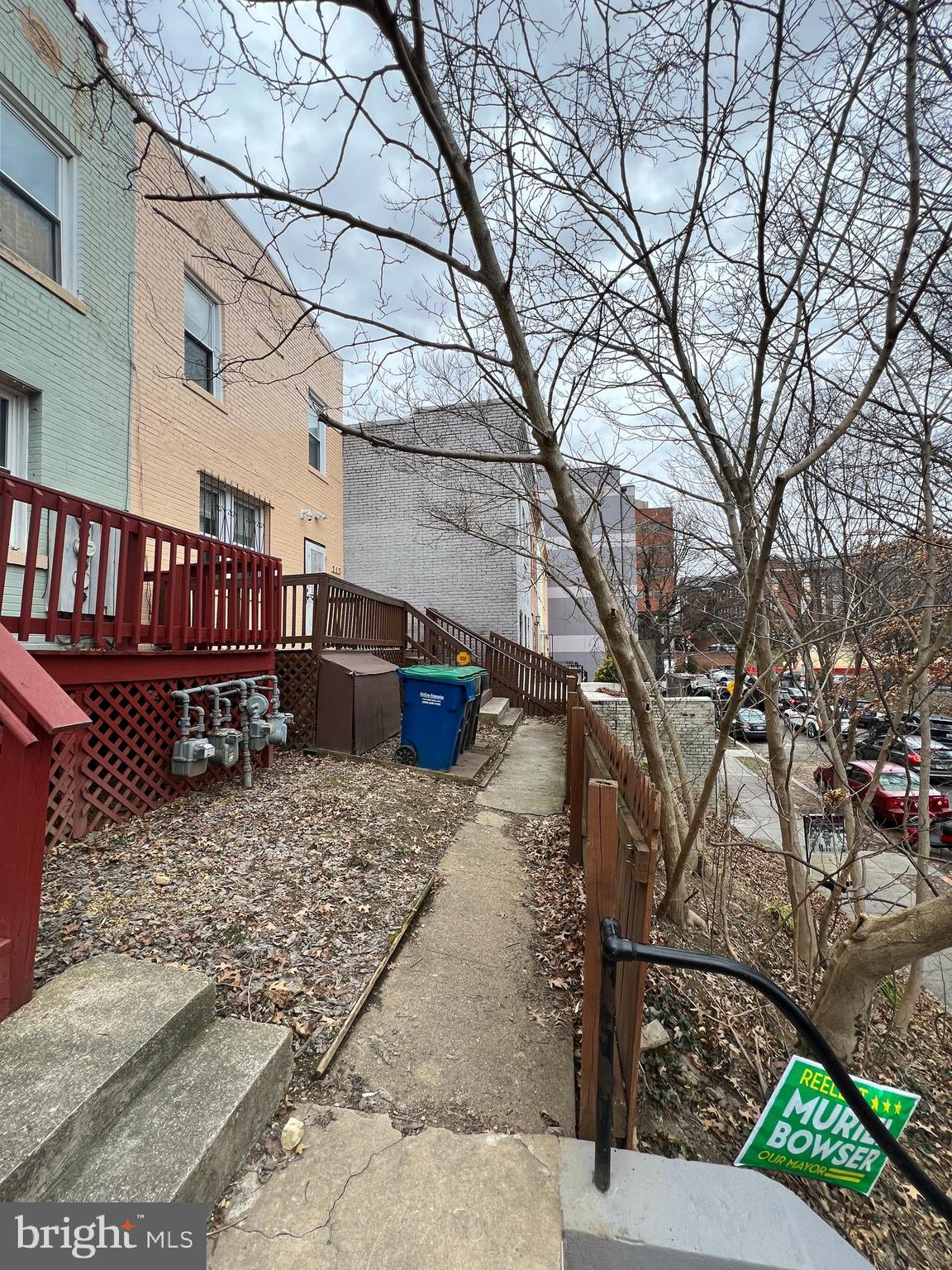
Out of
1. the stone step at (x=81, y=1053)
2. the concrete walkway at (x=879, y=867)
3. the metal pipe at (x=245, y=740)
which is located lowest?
the concrete walkway at (x=879, y=867)

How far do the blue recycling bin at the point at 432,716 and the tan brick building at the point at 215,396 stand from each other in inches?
124

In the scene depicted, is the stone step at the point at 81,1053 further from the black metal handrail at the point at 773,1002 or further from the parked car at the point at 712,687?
the parked car at the point at 712,687

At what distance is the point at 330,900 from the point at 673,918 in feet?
6.58

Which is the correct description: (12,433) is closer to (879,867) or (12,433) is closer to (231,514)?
(231,514)

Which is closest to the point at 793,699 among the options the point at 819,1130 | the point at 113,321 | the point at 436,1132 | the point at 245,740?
the point at 819,1130

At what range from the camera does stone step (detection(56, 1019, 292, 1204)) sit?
1.55m

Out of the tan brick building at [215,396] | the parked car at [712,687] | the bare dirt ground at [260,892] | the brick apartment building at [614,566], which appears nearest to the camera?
the bare dirt ground at [260,892]

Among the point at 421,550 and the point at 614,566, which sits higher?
the point at 421,550

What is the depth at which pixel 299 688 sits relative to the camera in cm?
664

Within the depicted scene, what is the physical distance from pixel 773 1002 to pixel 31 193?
27.7 feet

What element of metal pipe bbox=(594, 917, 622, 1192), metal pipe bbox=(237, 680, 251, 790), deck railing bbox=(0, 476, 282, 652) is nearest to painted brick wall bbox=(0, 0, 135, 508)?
deck railing bbox=(0, 476, 282, 652)

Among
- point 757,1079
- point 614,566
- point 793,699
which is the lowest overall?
point 757,1079

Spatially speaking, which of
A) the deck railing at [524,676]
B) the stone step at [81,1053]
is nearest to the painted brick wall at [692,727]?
the deck railing at [524,676]

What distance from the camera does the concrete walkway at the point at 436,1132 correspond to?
1.63 meters
